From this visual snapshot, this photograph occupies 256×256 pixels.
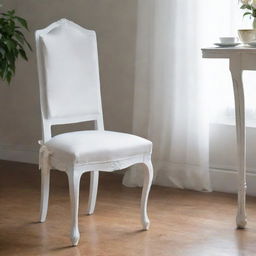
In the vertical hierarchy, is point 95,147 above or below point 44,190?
above

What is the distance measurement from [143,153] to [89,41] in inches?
27.7

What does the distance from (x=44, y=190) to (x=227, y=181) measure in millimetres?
1283

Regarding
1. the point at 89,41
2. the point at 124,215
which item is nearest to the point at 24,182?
the point at 124,215

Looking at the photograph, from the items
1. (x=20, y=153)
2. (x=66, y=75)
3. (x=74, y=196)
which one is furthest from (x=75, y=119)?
(x=20, y=153)

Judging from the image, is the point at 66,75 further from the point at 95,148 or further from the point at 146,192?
the point at 146,192

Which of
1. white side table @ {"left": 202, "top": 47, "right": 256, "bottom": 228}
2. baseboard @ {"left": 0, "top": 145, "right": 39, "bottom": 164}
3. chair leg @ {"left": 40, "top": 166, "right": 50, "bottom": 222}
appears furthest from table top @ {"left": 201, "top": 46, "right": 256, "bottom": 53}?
baseboard @ {"left": 0, "top": 145, "right": 39, "bottom": 164}

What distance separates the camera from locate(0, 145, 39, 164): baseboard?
197 inches

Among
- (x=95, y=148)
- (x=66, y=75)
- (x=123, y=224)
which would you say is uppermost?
(x=66, y=75)

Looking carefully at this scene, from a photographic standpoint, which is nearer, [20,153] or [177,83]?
[177,83]

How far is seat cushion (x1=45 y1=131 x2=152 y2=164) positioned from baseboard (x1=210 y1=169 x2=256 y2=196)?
973 mm

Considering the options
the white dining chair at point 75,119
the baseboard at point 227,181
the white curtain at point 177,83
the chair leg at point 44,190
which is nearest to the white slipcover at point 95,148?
the white dining chair at point 75,119

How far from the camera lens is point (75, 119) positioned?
3.64m

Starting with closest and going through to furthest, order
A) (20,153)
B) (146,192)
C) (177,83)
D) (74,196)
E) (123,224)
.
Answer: (74,196) → (146,192) → (123,224) → (177,83) → (20,153)

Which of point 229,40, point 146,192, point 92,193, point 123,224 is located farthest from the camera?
point 92,193
